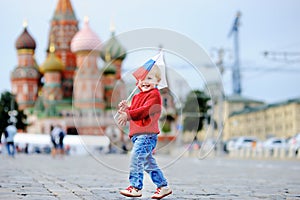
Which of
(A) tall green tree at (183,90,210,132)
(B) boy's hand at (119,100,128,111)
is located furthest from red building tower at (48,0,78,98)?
(B) boy's hand at (119,100,128,111)

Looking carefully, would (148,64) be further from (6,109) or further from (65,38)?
(65,38)

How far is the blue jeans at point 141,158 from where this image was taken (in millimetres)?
5527

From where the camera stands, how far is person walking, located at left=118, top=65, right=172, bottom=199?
5.50m

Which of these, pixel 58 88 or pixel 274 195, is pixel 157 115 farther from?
pixel 58 88

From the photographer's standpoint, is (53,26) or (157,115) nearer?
(157,115)

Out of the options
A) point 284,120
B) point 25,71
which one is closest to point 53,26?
point 25,71

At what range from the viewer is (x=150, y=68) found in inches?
222

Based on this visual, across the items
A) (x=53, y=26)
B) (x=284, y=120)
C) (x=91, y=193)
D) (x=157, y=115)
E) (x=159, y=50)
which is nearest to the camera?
(x=157, y=115)

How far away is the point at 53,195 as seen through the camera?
6082mm

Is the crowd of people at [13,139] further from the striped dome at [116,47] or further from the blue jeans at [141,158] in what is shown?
the blue jeans at [141,158]

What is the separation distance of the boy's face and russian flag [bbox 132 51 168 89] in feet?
0.11

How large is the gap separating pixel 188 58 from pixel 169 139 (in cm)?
112

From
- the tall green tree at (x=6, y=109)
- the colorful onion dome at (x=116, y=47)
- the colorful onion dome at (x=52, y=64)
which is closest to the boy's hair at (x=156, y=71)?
the colorful onion dome at (x=116, y=47)

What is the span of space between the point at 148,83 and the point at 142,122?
361 mm
